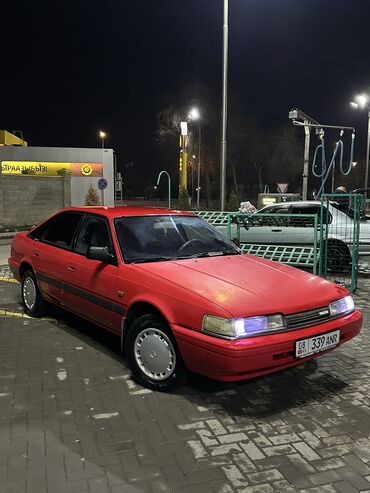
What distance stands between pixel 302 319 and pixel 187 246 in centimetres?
A: 151

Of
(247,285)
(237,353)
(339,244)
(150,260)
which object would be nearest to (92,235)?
(150,260)

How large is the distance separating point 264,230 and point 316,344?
646 centimetres

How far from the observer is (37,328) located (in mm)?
5770

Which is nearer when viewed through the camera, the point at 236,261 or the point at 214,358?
the point at 214,358

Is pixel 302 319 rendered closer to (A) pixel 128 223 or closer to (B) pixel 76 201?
(A) pixel 128 223

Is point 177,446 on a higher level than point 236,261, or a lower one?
lower

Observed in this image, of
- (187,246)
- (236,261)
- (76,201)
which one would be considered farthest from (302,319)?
(76,201)

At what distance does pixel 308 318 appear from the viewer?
12.2ft

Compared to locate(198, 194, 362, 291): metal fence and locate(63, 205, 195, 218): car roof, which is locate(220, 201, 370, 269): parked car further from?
locate(63, 205, 195, 218): car roof

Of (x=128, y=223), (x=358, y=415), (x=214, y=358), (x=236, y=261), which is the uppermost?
(x=128, y=223)

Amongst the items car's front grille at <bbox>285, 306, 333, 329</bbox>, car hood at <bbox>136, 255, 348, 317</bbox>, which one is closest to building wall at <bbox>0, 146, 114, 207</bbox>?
car hood at <bbox>136, 255, 348, 317</bbox>

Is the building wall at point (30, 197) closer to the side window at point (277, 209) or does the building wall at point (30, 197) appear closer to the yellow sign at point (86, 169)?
the yellow sign at point (86, 169)

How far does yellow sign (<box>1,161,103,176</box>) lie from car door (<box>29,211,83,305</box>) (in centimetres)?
3095

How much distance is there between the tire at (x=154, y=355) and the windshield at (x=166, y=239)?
0.70m
